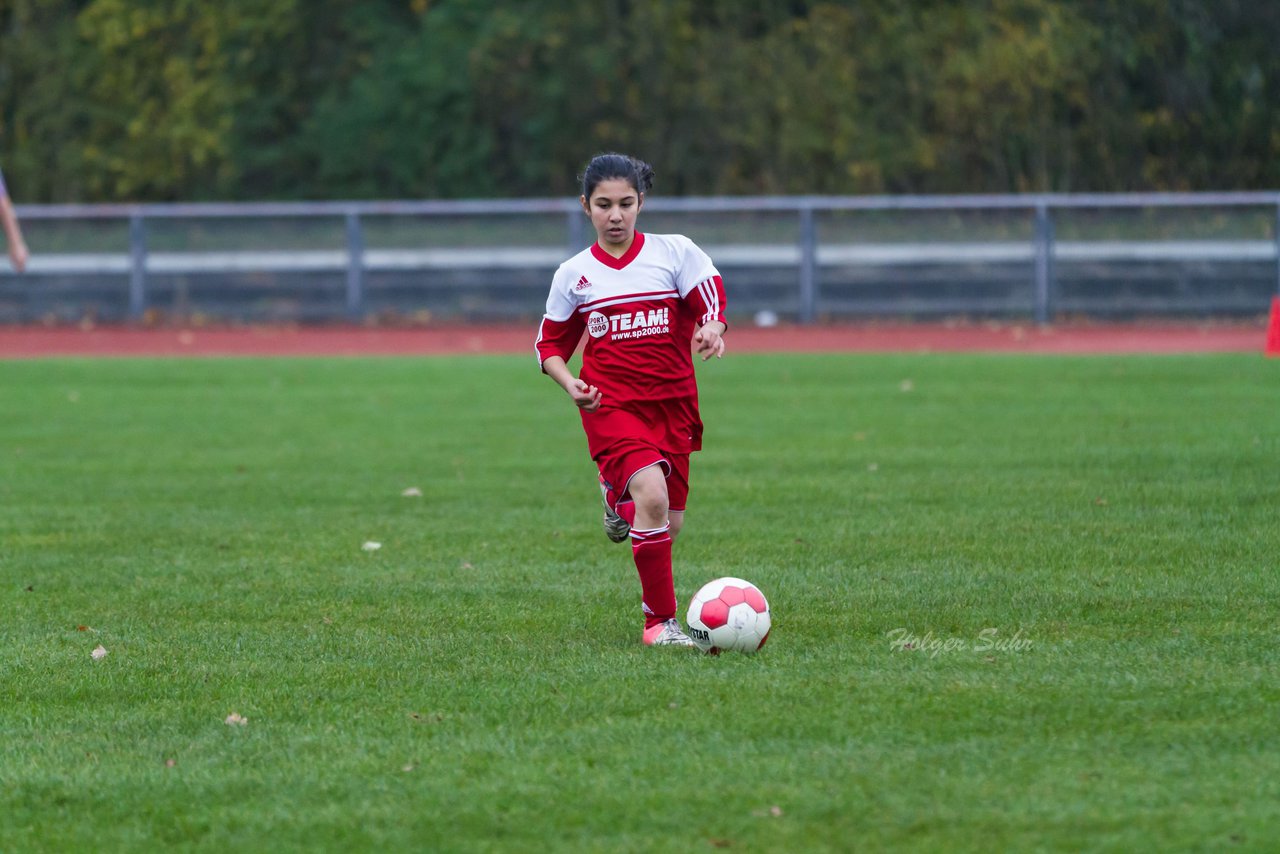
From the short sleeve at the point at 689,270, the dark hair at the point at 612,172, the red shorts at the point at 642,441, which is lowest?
the red shorts at the point at 642,441

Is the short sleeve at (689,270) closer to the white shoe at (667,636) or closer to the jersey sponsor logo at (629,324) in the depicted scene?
the jersey sponsor logo at (629,324)

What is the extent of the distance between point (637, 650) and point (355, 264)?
20259 mm

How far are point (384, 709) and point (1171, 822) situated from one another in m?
2.26

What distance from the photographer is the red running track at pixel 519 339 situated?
2131 cm

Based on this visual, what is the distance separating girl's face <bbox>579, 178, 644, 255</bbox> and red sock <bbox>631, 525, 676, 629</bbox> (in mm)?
1020

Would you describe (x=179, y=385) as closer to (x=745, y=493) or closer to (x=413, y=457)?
(x=413, y=457)

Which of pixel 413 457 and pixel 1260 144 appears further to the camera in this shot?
pixel 1260 144

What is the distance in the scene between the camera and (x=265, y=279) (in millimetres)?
→ 25562

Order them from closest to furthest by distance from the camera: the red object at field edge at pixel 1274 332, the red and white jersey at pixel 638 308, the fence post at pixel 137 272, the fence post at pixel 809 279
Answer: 1. the red and white jersey at pixel 638 308
2. the red object at field edge at pixel 1274 332
3. the fence post at pixel 809 279
4. the fence post at pixel 137 272

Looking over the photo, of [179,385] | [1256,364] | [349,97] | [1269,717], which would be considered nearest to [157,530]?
[1269,717]

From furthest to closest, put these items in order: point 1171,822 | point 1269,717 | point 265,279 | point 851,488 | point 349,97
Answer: point 349,97 → point 265,279 → point 851,488 → point 1269,717 → point 1171,822
